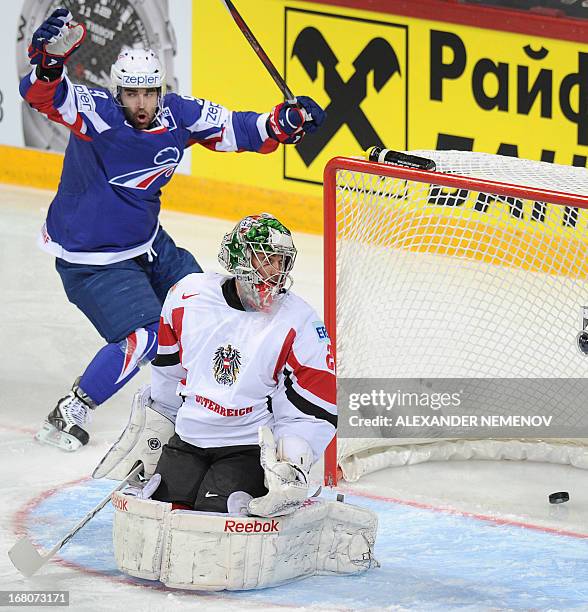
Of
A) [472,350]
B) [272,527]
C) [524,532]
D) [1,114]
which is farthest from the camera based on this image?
[1,114]

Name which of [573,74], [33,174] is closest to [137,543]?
[573,74]

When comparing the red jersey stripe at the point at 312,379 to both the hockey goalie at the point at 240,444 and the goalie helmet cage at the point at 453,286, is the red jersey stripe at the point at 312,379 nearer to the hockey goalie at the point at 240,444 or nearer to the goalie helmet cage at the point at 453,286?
the hockey goalie at the point at 240,444

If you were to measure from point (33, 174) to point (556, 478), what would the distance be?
13.9 ft

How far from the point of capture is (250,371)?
12.0ft

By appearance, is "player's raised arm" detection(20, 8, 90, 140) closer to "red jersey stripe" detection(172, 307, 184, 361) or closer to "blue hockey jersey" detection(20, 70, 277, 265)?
"blue hockey jersey" detection(20, 70, 277, 265)

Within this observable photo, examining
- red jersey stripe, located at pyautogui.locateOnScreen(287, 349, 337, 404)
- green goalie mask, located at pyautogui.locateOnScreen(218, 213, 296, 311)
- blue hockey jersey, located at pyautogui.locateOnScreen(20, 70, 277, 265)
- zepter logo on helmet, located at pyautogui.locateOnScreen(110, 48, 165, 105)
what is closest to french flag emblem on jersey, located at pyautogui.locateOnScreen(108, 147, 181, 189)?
blue hockey jersey, located at pyautogui.locateOnScreen(20, 70, 277, 265)

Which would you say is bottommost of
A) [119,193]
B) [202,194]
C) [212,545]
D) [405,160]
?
[212,545]

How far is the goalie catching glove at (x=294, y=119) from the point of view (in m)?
4.77

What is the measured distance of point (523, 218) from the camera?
5164mm

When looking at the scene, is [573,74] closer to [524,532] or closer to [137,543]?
[524,532]

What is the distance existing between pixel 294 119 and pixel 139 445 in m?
1.40

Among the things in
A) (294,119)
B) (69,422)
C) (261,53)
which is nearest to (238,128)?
(294,119)

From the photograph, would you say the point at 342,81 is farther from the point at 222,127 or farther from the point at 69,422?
the point at 69,422

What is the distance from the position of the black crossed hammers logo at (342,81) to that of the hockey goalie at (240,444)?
386 cm
